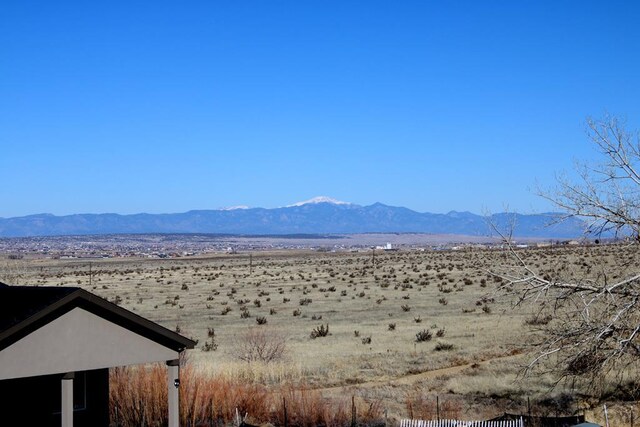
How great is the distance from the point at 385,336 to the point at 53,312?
22.7m

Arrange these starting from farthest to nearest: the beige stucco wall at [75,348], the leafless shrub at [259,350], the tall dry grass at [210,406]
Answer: the leafless shrub at [259,350]
the tall dry grass at [210,406]
the beige stucco wall at [75,348]

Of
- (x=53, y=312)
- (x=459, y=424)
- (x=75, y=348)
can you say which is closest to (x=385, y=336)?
(x=459, y=424)

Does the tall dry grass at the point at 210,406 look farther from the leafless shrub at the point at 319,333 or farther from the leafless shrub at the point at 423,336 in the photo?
the leafless shrub at the point at 319,333

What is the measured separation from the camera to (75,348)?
46.2ft

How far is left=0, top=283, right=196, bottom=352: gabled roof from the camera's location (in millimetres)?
13281

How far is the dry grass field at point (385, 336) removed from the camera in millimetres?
22473

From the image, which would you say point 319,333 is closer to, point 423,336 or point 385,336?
point 385,336

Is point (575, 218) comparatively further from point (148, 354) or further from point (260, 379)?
point (260, 379)

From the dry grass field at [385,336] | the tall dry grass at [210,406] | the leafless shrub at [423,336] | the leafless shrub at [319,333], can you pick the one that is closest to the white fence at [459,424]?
the dry grass field at [385,336]

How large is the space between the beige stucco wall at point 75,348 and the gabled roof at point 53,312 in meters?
0.11

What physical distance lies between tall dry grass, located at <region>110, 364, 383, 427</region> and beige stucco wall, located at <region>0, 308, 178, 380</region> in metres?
4.68

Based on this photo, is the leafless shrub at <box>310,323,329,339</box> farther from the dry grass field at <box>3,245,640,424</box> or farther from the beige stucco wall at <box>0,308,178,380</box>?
the beige stucco wall at <box>0,308,178,380</box>

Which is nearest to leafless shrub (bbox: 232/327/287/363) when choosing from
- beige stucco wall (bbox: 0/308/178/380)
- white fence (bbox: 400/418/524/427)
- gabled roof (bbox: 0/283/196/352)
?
white fence (bbox: 400/418/524/427)

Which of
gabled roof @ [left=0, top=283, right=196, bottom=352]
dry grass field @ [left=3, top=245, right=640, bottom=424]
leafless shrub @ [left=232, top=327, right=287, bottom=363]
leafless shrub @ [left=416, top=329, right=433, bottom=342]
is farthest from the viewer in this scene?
leafless shrub @ [left=416, top=329, right=433, bottom=342]
